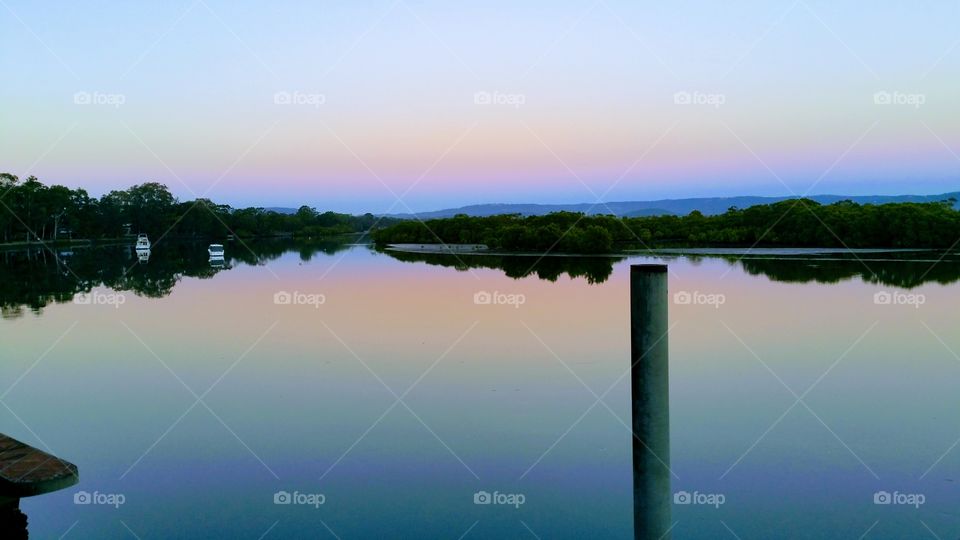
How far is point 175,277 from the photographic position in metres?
39.9

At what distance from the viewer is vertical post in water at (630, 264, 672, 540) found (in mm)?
4395

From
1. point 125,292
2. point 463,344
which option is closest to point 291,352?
point 463,344

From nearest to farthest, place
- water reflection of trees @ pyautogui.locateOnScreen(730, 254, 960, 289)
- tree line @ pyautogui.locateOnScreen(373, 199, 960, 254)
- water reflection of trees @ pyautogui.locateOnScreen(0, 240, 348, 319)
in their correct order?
water reflection of trees @ pyautogui.locateOnScreen(0, 240, 348, 319) < water reflection of trees @ pyautogui.locateOnScreen(730, 254, 960, 289) < tree line @ pyautogui.locateOnScreen(373, 199, 960, 254)

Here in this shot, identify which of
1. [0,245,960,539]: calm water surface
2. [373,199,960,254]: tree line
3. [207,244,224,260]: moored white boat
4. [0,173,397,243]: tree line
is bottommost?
[0,245,960,539]: calm water surface

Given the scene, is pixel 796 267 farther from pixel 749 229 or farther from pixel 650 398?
pixel 650 398

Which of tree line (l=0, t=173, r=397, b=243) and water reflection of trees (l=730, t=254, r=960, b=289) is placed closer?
water reflection of trees (l=730, t=254, r=960, b=289)

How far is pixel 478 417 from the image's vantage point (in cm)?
1187

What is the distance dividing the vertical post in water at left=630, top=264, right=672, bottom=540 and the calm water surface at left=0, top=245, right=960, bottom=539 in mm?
145

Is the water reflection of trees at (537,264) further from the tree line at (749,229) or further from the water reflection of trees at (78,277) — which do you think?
the water reflection of trees at (78,277)

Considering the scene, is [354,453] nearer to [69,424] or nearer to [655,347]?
[69,424]

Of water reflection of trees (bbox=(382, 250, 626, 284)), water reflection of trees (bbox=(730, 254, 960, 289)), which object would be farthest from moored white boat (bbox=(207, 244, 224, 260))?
water reflection of trees (bbox=(730, 254, 960, 289))

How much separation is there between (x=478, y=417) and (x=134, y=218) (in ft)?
353

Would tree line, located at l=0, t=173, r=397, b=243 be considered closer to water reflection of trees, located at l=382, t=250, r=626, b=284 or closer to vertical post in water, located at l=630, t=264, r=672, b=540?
water reflection of trees, located at l=382, t=250, r=626, b=284

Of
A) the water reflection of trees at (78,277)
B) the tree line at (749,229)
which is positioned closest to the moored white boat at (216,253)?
the water reflection of trees at (78,277)
